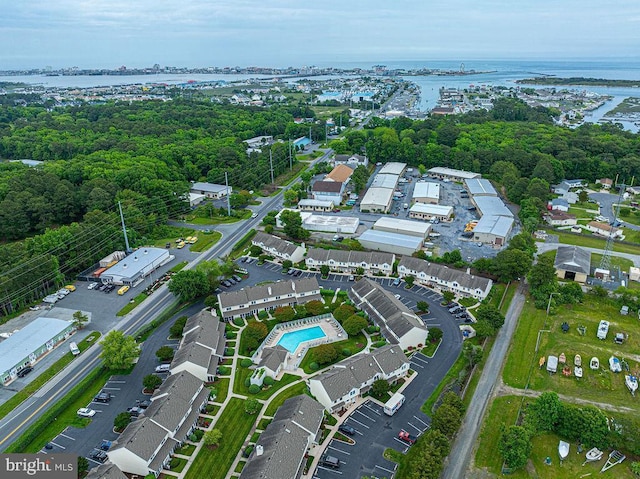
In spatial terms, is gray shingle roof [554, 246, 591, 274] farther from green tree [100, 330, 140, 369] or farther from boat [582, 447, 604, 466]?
green tree [100, 330, 140, 369]

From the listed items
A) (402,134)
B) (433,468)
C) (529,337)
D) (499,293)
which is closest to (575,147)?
(402,134)

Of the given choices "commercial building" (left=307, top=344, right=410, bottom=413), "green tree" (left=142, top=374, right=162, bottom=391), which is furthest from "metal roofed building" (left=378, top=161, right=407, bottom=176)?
"green tree" (left=142, top=374, right=162, bottom=391)

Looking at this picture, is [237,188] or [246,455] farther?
[237,188]

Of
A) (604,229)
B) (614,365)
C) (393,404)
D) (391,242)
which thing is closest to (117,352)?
(393,404)

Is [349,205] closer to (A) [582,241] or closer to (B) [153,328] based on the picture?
(A) [582,241]

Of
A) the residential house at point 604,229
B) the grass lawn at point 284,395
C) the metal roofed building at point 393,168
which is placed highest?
the metal roofed building at point 393,168

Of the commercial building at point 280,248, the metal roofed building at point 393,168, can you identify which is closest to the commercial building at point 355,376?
the commercial building at point 280,248

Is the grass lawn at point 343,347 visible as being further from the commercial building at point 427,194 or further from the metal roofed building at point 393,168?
the metal roofed building at point 393,168
